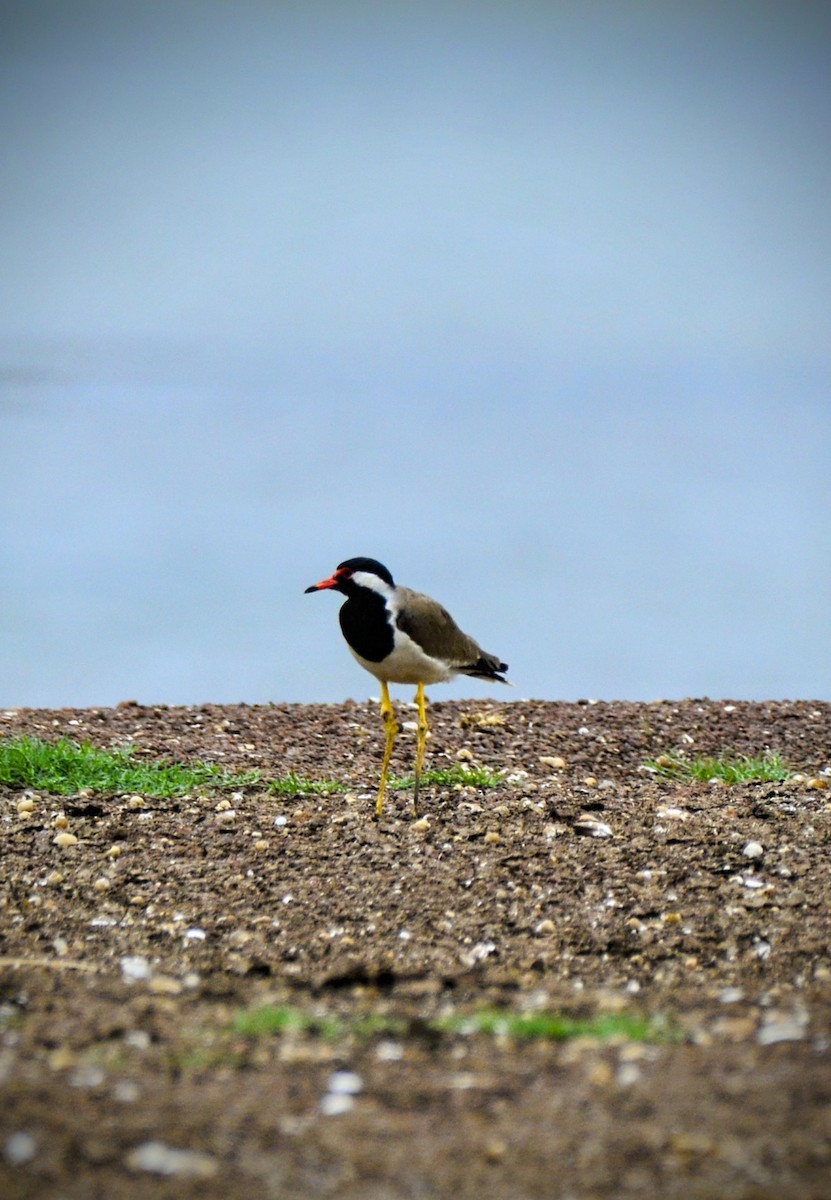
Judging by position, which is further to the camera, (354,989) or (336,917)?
(336,917)

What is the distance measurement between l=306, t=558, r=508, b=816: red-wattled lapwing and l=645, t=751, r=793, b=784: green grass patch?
2.04m

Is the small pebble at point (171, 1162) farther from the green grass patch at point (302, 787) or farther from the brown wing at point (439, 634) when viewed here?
the green grass patch at point (302, 787)

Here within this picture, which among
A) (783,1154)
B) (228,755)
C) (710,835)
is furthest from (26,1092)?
(228,755)

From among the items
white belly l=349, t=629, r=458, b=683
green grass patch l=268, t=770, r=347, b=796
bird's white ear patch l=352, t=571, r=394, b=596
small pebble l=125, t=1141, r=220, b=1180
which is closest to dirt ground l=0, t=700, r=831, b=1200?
small pebble l=125, t=1141, r=220, b=1180

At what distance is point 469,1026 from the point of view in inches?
151

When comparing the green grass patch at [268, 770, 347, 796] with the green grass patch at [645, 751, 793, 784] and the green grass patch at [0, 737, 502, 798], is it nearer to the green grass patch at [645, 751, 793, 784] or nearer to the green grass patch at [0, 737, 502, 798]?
the green grass patch at [0, 737, 502, 798]

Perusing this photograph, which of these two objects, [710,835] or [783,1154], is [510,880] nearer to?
[710,835]

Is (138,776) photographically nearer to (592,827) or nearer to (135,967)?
(135,967)

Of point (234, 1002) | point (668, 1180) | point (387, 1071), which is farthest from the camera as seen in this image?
point (234, 1002)

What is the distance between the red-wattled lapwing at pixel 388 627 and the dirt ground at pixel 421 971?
775 mm

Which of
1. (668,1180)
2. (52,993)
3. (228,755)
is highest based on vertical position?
(228,755)

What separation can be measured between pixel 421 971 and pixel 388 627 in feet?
5.96

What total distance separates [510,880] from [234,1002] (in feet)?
5.48

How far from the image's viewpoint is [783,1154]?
2910mm
